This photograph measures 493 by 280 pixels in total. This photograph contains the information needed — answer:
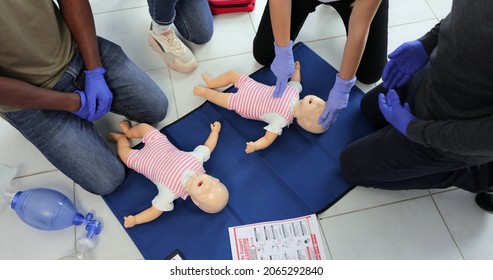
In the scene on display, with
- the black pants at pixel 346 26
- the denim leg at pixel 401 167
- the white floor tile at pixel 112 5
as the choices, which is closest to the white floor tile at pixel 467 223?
the denim leg at pixel 401 167

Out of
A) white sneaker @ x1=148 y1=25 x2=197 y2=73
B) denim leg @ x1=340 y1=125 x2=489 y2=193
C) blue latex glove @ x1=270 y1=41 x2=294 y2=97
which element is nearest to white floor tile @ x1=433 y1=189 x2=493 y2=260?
denim leg @ x1=340 y1=125 x2=489 y2=193

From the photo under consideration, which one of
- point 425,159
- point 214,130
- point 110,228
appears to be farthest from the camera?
point 214,130

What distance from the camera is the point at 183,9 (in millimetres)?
1773

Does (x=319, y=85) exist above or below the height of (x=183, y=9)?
below

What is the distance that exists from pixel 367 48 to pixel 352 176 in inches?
23.1

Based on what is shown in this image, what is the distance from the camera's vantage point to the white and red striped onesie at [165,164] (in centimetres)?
142

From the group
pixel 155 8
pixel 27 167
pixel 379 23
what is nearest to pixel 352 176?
pixel 379 23

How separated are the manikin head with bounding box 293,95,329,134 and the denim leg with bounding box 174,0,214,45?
66cm

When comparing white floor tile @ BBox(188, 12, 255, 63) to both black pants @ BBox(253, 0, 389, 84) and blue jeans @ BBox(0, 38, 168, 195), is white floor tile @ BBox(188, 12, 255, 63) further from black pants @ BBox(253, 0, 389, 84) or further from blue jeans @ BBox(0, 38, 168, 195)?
blue jeans @ BBox(0, 38, 168, 195)

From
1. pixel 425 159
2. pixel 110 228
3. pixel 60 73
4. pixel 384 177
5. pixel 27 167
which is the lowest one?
pixel 110 228

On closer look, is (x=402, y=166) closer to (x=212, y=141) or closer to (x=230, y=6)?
(x=212, y=141)

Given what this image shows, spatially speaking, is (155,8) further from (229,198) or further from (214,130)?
(229,198)

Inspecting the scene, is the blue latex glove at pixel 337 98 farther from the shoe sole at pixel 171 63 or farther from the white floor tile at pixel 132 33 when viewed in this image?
the white floor tile at pixel 132 33

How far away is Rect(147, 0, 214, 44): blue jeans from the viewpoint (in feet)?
5.42
